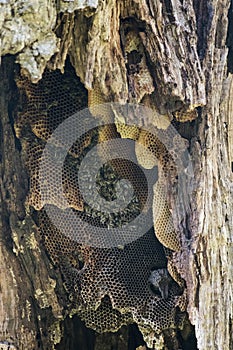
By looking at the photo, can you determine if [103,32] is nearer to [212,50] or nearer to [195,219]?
[212,50]

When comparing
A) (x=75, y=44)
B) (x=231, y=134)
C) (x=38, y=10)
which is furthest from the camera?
(x=231, y=134)

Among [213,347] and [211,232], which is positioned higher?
[211,232]

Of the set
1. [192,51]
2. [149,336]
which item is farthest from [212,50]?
[149,336]

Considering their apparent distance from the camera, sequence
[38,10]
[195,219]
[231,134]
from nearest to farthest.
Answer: [38,10] → [195,219] → [231,134]

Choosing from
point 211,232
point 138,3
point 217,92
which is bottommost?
point 211,232

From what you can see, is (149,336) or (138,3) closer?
(138,3)
